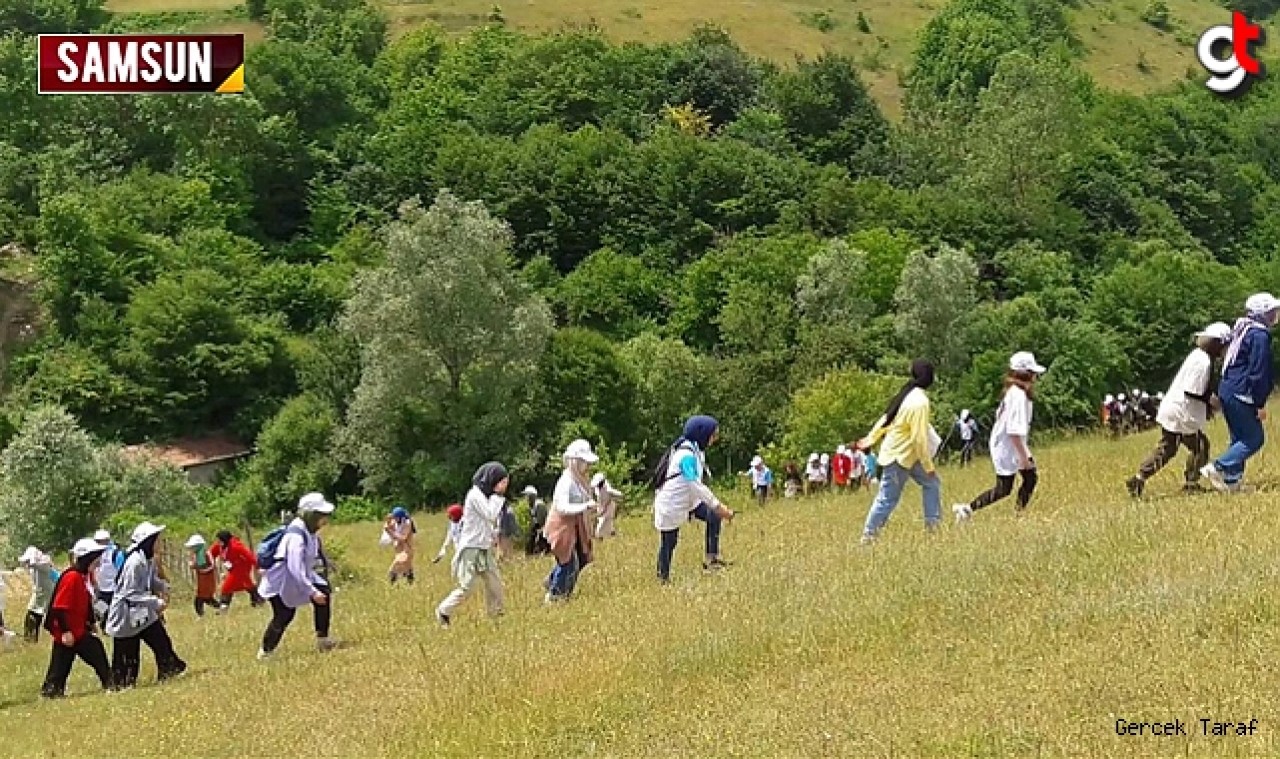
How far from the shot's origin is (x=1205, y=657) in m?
7.07

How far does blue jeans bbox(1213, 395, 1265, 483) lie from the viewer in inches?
473

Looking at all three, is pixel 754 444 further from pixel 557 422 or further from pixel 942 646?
pixel 942 646

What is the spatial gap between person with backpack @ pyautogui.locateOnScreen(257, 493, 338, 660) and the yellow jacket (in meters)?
5.75

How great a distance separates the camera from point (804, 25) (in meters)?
113

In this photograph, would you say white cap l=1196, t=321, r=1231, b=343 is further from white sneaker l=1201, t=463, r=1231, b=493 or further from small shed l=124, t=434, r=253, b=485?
small shed l=124, t=434, r=253, b=485

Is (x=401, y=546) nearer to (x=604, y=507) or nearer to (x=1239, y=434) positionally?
(x=604, y=507)

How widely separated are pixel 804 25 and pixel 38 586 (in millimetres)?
A: 101023

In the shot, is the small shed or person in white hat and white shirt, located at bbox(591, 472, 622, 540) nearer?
person in white hat and white shirt, located at bbox(591, 472, 622, 540)

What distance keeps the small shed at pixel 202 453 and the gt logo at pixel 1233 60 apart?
4269 centimetres

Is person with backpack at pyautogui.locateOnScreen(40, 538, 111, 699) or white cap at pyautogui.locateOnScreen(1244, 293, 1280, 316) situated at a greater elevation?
white cap at pyautogui.locateOnScreen(1244, 293, 1280, 316)

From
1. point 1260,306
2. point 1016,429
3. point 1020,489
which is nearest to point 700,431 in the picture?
point 1016,429

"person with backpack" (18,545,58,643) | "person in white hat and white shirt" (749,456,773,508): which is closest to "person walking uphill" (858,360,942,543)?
"person with backpack" (18,545,58,643)

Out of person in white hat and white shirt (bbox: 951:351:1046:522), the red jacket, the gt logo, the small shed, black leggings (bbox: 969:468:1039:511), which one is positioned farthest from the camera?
the gt logo

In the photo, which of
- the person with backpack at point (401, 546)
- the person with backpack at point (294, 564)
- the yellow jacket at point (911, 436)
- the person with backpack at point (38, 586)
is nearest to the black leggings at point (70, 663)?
the person with backpack at point (294, 564)
